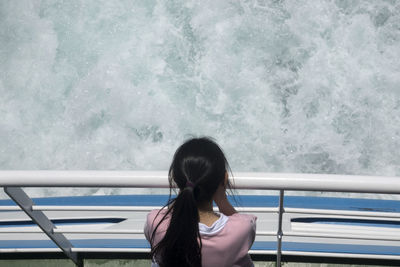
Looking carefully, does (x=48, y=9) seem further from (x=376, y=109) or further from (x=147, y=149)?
(x=376, y=109)

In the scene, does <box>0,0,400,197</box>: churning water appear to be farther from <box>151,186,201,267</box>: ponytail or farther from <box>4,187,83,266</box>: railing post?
<box>151,186,201,267</box>: ponytail

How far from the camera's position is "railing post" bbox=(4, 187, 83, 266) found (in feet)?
4.28

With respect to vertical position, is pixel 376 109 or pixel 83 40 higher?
pixel 83 40

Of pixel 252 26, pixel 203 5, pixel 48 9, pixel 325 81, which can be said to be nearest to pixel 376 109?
pixel 325 81

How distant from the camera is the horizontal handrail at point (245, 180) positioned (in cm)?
115

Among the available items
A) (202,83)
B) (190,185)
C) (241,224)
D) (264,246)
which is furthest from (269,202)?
(202,83)

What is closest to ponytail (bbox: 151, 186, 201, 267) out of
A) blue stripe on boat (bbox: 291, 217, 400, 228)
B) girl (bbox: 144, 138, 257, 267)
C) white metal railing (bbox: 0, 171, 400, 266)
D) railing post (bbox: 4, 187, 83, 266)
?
girl (bbox: 144, 138, 257, 267)

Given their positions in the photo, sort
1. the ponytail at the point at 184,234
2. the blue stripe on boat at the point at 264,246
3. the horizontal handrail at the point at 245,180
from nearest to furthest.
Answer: the ponytail at the point at 184,234 < the horizontal handrail at the point at 245,180 < the blue stripe on boat at the point at 264,246

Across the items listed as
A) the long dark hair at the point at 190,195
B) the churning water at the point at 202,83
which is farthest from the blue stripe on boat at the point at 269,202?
the churning water at the point at 202,83

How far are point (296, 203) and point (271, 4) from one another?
8.83ft

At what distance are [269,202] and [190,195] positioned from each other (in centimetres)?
120

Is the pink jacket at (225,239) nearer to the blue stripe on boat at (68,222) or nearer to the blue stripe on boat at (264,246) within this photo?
the blue stripe on boat at (264,246)

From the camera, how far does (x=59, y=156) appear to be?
12.9 ft

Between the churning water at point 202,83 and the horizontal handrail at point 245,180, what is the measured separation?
102 inches
